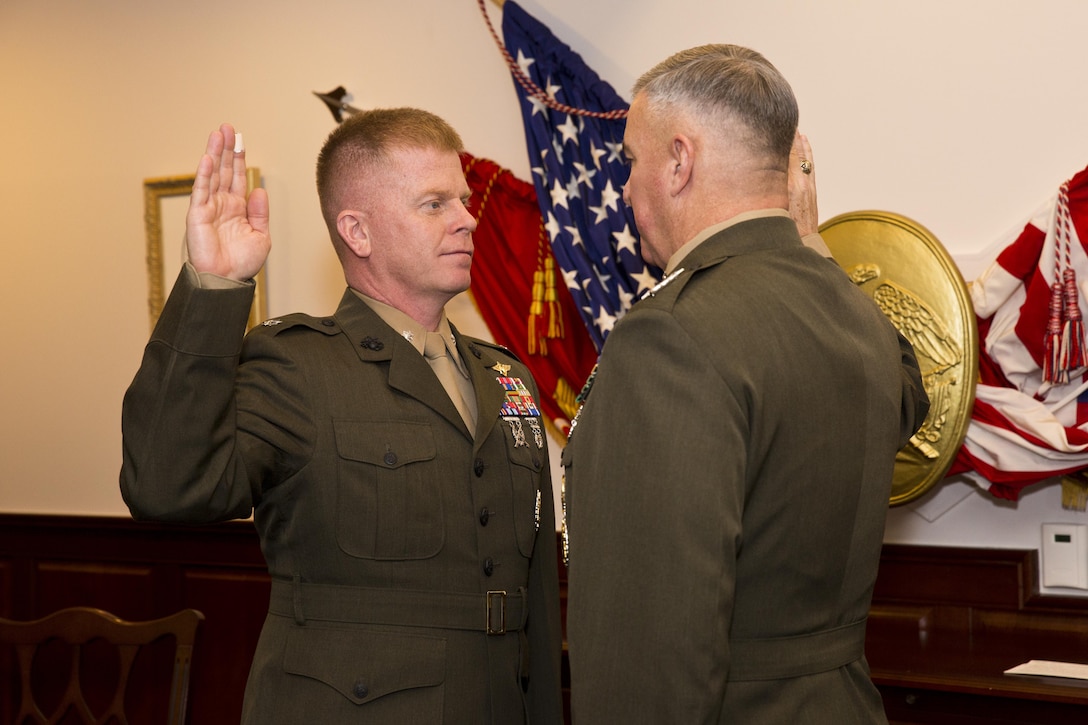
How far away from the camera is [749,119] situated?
52.2 inches

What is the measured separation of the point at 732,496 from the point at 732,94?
508 millimetres

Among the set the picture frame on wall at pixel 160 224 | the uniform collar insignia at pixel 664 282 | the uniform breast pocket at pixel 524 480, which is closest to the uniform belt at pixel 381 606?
the uniform breast pocket at pixel 524 480

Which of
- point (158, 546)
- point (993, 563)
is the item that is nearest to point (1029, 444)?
point (993, 563)

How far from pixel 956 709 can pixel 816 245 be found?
1213 millimetres

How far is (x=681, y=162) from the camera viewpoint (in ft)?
4.42

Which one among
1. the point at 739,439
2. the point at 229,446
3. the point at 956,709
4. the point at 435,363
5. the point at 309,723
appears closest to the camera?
the point at 739,439

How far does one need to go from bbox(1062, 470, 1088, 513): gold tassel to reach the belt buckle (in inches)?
59.3

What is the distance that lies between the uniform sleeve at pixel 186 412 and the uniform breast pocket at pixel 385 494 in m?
0.22

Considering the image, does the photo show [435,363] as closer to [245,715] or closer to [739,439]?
[245,715]

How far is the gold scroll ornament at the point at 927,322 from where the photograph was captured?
2.55 metres

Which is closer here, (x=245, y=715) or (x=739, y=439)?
(x=739, y=439)

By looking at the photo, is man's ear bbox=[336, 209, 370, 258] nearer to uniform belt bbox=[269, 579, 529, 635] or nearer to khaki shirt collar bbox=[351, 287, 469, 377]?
khaki shirt collar bbox=[351, 287, 469, 377]

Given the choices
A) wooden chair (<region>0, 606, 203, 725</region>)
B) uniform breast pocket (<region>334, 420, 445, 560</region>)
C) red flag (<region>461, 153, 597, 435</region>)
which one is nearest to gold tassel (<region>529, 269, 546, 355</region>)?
red flag (<region>461, 153, 597, 435</region>)

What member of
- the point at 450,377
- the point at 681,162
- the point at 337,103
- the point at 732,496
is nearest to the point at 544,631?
the point at 450,377
